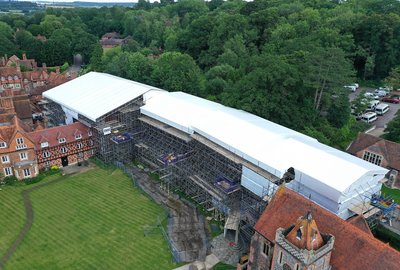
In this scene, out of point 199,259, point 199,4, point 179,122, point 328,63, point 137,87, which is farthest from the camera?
point 199,4

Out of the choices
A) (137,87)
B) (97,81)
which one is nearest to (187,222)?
(137,87)

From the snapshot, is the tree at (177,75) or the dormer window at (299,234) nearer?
the dormer window at (299,234)

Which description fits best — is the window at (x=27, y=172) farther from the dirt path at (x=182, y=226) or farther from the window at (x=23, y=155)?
the dirt path at (x=182, y=226)

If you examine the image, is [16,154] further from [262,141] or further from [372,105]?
[372,105]

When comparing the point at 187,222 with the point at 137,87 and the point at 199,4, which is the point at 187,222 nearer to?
the point at 137,87

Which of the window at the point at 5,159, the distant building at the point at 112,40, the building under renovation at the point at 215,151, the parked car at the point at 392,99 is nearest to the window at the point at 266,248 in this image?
the building under renovation at the point at 215,151

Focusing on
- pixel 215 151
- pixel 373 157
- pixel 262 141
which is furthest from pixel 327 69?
pixel 215 151
